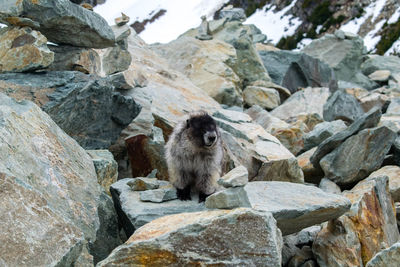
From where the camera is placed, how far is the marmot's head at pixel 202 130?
6.23 m

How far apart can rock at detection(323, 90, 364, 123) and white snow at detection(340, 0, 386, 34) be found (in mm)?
38930

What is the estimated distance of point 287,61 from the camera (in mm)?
21391

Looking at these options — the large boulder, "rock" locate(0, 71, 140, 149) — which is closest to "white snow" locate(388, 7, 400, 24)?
"rock" locate(0, 71, 140, 149)

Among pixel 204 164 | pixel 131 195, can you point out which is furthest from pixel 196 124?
pixel 131 195

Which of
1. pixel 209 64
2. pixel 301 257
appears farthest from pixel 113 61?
pixel 301 257

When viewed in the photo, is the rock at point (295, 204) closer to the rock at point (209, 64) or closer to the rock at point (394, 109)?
the rock at point (394, 109)

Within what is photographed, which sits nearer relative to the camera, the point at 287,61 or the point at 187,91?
the point at 187,91

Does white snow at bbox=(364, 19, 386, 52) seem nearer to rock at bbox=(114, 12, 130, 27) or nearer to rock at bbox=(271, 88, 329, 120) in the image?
rock at bbox=(271, 88, 329, 120)

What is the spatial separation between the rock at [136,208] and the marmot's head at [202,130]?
35.2 inches

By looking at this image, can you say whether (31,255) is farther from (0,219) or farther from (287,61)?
(287,61)

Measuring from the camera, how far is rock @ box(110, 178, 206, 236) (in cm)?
554

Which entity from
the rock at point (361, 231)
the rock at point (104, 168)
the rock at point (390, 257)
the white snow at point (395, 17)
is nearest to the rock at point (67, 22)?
the rock at point (104, 168)

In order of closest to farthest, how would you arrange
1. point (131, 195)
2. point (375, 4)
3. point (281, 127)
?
1. point (131, 195)
2. point (281, 127)
3. point (375, 4)

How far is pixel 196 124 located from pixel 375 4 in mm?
53945
